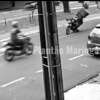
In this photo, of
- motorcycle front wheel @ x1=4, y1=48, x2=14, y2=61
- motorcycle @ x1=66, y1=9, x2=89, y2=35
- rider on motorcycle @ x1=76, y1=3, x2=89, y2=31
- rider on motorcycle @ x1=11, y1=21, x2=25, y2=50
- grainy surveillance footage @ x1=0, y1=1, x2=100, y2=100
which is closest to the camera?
grainy surveillance footage @ x1=0, y1=1, x2=100, y2=100

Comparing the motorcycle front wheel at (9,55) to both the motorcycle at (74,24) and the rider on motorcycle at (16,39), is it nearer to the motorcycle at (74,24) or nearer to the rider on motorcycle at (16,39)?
the rider on motorcycle at (16,39)

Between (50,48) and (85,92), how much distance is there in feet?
5.81

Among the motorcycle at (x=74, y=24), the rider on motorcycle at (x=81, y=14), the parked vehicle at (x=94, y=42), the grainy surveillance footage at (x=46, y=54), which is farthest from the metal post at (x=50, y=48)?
the rider on motorcycle at (x=81, y=14)

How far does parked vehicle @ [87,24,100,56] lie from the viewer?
6335 millimetres

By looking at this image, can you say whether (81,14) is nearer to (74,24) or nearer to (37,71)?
(74,24)

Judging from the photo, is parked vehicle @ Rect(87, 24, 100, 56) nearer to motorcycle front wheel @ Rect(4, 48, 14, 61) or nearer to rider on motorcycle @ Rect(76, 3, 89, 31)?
rider on motorcycle @ Rect(76, 3, 89, 31)

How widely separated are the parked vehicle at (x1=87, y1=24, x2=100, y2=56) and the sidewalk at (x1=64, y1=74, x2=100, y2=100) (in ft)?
4.54

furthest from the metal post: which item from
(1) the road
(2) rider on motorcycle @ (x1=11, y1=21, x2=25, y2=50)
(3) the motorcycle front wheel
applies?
(1) the road

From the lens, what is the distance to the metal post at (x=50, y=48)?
3.17 m

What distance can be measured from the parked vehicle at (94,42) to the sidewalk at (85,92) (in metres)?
1.38

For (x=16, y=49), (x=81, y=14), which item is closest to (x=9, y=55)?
(x=16, y=49)

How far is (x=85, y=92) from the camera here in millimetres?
4770

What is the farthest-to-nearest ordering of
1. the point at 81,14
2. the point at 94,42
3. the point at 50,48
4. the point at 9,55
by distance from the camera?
the point at 81,14 < the point at 94,42 < the point at 9,55 < the point at 50,48

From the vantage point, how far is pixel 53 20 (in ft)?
10.4
